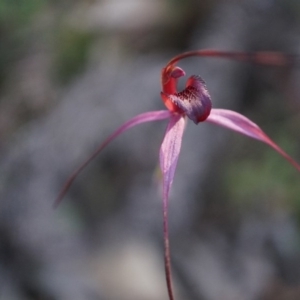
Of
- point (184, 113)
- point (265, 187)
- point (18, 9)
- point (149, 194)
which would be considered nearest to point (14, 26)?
point (18, 9)

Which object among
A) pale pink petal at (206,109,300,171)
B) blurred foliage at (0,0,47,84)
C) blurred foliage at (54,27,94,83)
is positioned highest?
blurred foliage at (0,0,47,84)

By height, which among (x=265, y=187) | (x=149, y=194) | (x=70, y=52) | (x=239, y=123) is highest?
(x=70, y=52)

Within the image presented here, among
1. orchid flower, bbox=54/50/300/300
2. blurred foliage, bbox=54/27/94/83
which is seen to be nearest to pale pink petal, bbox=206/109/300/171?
orchid flower, bbox=54/50/300/300

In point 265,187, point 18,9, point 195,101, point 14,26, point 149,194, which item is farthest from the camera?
point 14,26

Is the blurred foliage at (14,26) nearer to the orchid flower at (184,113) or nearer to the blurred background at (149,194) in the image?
the blurred background at (149,194)

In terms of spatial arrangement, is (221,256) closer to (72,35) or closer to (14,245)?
(14,245)

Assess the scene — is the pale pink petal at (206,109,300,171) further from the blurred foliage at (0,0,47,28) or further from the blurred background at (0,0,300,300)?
the blurred foliage at (0,0,47,28)

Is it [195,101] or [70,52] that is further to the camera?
[70,52]

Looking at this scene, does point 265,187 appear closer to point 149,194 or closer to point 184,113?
point 149,194
